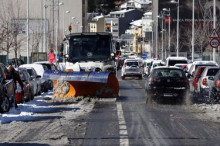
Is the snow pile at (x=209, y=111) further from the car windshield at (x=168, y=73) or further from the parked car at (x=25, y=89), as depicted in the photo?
A: the parked car at (x=25, y=89)

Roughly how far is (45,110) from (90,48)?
6792mm

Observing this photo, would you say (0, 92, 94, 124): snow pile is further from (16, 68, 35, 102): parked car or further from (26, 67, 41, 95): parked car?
(26, 67, 41, 95): parked car

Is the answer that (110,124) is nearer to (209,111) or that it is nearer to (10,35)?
(209,111)

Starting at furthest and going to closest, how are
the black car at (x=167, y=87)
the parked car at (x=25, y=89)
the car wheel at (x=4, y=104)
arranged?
the black car at (x=167, y=87)
the parked car at (x=25, y=89)
the car wheel at (x=4, y=104)

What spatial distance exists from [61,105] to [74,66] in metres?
3.79

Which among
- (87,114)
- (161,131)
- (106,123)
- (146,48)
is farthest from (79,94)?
(146,48)

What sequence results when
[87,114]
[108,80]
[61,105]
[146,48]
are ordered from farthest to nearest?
[146,48] → [108,80] → [61,105] → [87,114]

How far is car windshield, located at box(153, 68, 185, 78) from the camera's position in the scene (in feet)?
88.5

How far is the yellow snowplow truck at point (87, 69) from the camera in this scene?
27.5 metres

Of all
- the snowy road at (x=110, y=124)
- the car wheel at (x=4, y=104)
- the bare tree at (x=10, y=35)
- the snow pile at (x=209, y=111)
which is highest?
the bare tree at (x=10, y=35)

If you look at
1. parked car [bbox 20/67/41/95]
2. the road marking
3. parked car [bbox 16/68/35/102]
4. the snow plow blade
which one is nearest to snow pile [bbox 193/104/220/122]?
the road marking

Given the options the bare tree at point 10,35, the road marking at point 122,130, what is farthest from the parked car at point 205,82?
the bare tree at point 10,35

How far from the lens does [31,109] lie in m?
23.8

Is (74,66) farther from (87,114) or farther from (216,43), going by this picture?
(216,43)
